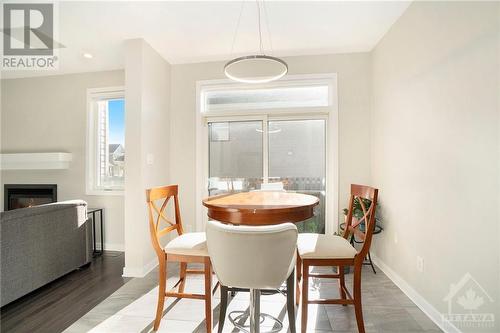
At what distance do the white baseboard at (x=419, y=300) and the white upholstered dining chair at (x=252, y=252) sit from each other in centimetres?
141

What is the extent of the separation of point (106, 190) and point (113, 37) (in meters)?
2.10

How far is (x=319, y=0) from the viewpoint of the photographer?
2.24 meters

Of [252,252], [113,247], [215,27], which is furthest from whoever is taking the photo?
[113,247]

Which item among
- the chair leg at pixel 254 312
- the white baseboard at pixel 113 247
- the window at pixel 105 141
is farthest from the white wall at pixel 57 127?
the chair leg at pixel 254 312

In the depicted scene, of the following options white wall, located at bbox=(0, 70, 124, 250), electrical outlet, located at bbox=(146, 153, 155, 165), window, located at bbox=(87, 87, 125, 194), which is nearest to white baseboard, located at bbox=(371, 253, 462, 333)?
electrical outlet, located at bbox=(146, 153, 155, 165)

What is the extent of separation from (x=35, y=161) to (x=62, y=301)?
8.34 feet

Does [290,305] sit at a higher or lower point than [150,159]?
lower

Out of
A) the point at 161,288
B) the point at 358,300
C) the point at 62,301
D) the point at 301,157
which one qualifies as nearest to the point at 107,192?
the point at 62,301

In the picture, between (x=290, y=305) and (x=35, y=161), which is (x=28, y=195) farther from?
(x=290, y=305)

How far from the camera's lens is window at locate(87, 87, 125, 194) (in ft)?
12.2

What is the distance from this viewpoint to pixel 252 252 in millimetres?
1154

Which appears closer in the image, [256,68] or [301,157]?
[256,68]

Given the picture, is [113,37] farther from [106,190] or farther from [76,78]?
[106,190]

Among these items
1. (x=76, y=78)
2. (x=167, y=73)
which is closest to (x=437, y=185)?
(x=167, y=73)
